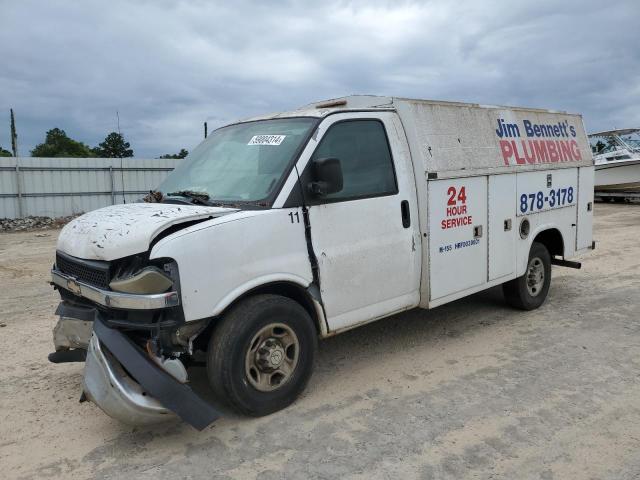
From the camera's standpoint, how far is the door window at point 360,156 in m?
4.31

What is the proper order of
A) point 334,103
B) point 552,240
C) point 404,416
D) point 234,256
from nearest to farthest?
1. point 234,256
2. point 404,416
3. point 334,103
4. point 552,240

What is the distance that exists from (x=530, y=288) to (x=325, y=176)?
3.74m

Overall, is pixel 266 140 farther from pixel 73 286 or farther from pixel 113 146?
pixel 113 146

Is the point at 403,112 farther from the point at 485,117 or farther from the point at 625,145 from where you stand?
the point at 625,145

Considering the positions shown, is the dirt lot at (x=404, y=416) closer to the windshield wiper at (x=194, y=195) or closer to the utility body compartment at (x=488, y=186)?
the utility body compartment at (x=488, y=186)

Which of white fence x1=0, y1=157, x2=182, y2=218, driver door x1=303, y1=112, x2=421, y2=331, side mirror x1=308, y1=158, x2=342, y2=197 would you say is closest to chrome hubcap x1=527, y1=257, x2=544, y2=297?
driver door x1=303, y1=112, x2=421, y2=331

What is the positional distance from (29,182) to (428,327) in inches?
704

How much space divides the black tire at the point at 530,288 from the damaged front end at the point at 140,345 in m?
4.14

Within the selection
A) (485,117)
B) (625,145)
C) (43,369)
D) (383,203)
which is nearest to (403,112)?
(383,203)

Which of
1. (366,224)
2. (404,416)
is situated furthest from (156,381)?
(366,224)

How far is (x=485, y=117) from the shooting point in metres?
5.67

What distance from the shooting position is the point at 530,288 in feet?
21.4

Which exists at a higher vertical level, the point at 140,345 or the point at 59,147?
the point at 59,147

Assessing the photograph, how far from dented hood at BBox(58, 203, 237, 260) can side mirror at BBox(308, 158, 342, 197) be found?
0.65m
